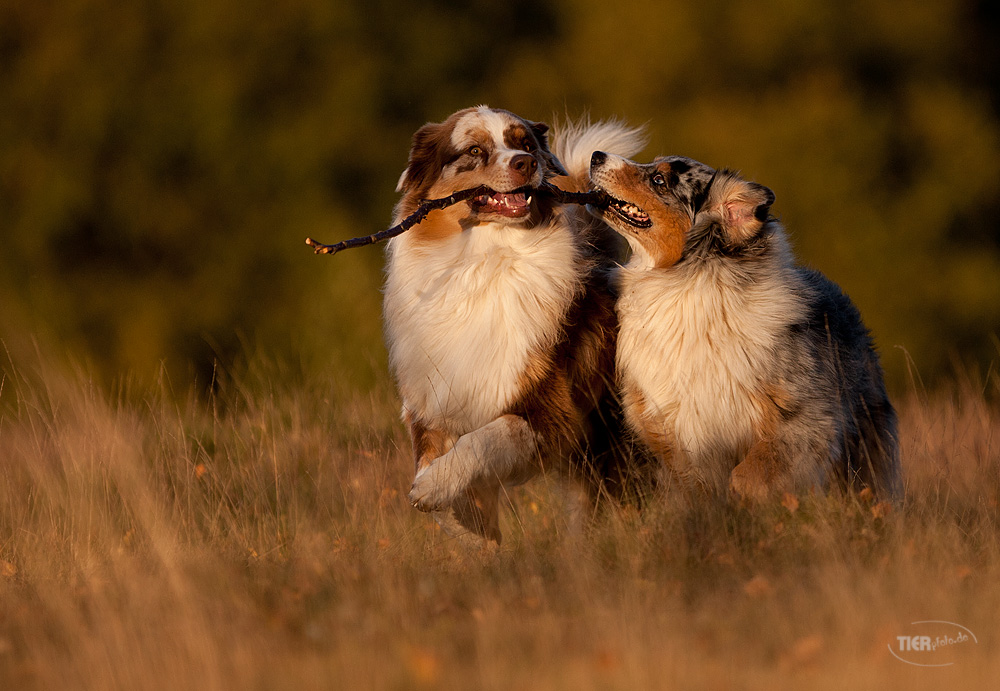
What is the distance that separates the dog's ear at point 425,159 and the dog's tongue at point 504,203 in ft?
1.38

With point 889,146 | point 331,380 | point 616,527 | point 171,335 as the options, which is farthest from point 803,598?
point 171,335

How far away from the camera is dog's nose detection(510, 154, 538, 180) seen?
522cm

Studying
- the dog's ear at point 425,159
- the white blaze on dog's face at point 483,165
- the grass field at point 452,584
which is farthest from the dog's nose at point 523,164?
the grass field at point 452,584

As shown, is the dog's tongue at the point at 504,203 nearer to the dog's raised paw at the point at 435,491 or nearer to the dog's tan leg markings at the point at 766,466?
the dog's raised paw at the point at 435,491

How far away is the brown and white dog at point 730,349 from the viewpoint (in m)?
4.89

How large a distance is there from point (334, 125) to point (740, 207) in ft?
21.6

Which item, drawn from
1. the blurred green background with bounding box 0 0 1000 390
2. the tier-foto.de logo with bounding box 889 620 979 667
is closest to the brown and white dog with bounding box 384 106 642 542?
the tier-foto.de logo with bounding box 889 620 979 667

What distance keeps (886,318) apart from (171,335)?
280 inches

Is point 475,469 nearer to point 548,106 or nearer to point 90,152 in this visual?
point 548,106

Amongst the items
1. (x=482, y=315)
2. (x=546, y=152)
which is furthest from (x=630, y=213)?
(x=482, y=315)

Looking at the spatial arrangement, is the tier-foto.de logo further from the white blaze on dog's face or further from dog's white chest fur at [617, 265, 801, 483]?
the white blaze on dog's face

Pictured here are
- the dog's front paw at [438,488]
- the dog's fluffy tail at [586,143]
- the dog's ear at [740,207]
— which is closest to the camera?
the dog's front paw at [438,488]

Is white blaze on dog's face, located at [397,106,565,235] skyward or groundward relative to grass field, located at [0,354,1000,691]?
skyward

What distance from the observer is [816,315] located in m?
5.15
